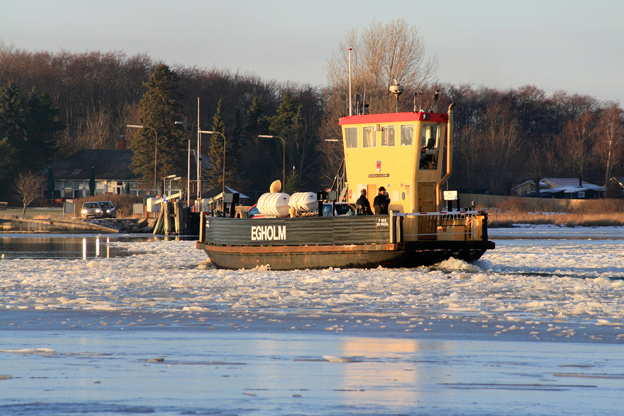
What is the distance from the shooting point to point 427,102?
80250 millimetres

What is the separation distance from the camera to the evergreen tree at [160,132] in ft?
288

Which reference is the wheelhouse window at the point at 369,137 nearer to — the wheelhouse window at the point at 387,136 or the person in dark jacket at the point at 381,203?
the wheelhouse window at the point at 387,136

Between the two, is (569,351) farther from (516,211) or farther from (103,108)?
(103,108)

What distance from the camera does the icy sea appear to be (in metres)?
6.23

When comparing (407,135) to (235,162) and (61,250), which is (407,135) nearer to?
(61,250)

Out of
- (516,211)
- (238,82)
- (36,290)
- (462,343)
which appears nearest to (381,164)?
(36,290)

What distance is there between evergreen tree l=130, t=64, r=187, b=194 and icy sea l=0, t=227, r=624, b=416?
7237 centimetres

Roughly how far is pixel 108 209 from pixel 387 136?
172 feet

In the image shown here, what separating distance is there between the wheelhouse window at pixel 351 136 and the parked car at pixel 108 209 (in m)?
50.3

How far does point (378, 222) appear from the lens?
19203 millimetres

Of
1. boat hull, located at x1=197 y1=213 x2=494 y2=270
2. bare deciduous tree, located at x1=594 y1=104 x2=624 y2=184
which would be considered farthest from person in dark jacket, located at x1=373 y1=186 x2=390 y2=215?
bare deciduous tree, located at x1=594 y1=104 x2=624 y2=184

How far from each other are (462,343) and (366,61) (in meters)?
59.6

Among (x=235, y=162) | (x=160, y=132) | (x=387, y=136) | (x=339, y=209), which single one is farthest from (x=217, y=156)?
(x=387, y=136)

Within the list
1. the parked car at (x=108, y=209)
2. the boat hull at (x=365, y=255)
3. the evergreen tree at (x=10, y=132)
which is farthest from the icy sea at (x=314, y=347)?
the evergreen tree at (x=10, y=132)
